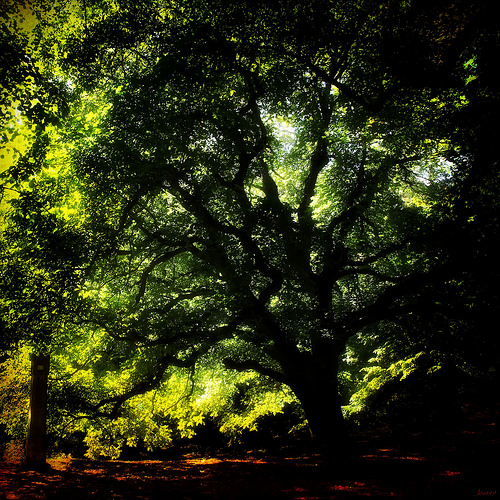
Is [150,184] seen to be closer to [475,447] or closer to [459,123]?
[459,123]

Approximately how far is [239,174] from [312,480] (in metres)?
8.84

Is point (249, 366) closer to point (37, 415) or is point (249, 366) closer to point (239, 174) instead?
point (239, 174)

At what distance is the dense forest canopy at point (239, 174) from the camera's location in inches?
243

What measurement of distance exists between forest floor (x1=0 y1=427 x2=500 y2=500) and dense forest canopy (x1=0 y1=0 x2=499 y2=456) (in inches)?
68.0

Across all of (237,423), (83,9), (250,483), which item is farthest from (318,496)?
(83,9)

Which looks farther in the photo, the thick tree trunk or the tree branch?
the tree branch

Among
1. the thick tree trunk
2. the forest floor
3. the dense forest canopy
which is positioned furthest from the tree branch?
the forest floor

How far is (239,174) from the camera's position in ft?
28.9

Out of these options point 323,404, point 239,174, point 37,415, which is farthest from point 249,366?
point 37,415

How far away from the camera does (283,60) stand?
26.2 feet

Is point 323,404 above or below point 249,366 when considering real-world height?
below

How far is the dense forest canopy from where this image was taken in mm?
6172

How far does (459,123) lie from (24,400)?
65.5 feet

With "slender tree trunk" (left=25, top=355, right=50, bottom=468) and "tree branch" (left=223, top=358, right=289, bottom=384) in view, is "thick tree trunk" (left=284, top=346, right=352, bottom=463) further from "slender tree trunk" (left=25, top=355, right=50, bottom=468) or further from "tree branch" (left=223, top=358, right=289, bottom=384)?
"slender tree trunk" (left=25, top=355, right=50, bottom=468)
